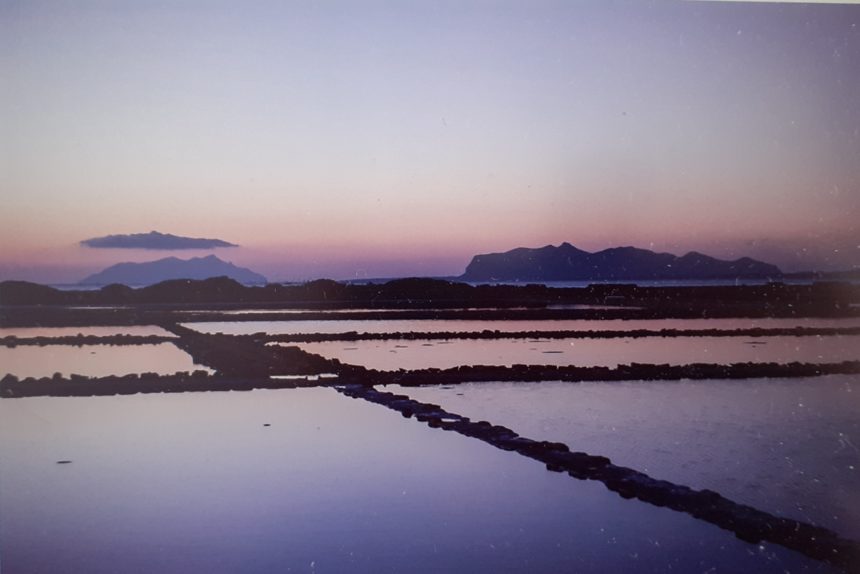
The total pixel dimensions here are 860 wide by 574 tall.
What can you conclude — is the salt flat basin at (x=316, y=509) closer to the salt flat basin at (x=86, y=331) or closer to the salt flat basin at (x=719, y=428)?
the salt flat basin at (x=719, y=428)

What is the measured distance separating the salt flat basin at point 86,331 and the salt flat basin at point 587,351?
4188 mm

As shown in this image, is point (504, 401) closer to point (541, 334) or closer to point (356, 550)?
point (356, 550)

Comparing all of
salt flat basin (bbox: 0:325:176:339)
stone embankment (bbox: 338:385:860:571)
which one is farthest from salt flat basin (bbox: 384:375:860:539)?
salt flat basin (bbox: 0:325:176:339)

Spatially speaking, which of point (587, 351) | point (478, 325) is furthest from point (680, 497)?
point (478, 325)

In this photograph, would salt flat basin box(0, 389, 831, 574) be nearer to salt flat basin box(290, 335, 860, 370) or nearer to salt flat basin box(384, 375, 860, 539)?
salt flat basin box(384, 375, 860, 539)

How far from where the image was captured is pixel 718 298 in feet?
87.7

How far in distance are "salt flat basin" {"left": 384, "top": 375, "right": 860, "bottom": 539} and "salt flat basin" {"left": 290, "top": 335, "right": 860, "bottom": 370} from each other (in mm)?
1594

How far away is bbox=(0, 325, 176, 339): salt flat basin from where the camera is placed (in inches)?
564

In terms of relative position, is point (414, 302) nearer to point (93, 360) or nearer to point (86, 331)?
point (86, 331)

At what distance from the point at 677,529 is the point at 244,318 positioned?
16.3 metres

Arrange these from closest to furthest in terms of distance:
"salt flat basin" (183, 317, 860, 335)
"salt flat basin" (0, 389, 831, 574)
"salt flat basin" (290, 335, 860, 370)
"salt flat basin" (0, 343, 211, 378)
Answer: "salt flat basin" (0, 389, 831, 574)
"salt flat basin" (0, 343, 211, 378)
"salt flat basin" (290, 335, 860, 370)
"salt flat basin" (183, 317, 860, 335)

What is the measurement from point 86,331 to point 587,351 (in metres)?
9.53

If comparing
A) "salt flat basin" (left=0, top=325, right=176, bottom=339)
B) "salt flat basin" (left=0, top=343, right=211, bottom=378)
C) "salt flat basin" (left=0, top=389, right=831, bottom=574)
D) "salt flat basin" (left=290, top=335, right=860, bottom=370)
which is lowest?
"salt flat basin" (left=0, top=389, right=831, bottom=574)

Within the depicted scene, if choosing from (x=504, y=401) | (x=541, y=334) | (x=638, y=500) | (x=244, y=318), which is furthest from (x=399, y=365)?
(x=244, y=318)
